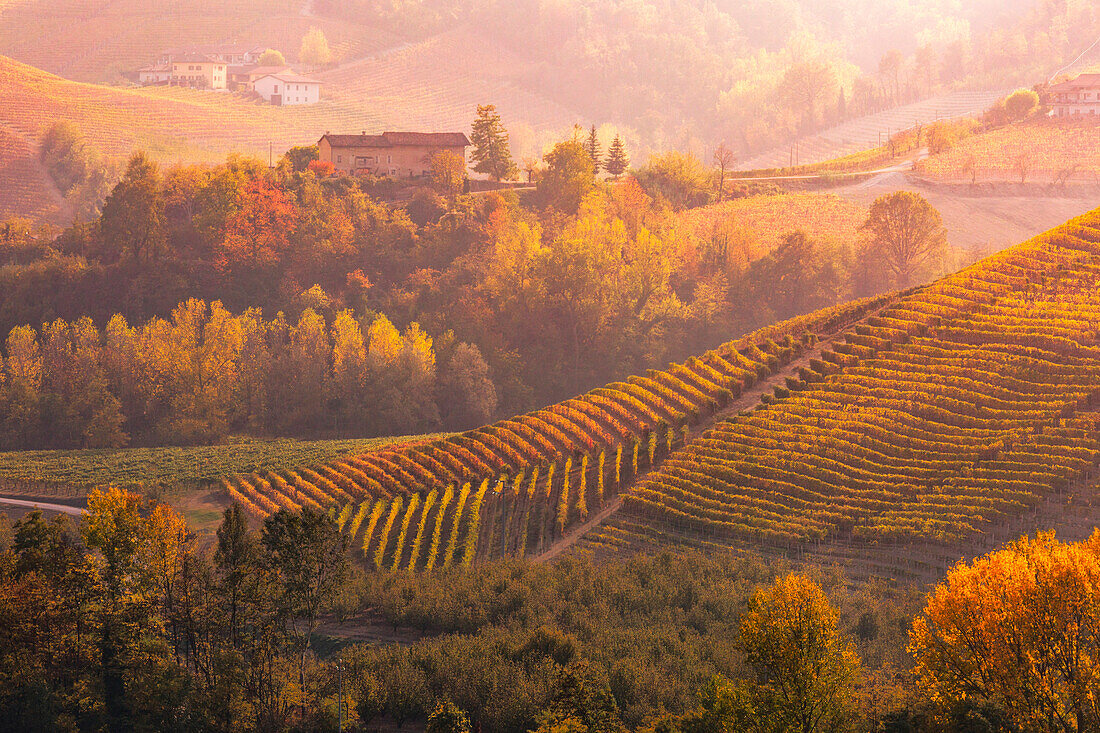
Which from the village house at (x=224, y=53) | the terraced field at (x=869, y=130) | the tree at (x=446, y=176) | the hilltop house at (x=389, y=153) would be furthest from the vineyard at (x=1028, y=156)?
the village house at (x=224, y=53)

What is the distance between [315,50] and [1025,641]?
17643 centimetres

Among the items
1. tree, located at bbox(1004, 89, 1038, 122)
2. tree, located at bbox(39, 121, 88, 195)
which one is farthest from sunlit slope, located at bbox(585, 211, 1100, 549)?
tree, located at bbox(39, 121, 88, 195)

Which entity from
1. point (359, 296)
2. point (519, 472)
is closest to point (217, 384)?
point (359, 296)

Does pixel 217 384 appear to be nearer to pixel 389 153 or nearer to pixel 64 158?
Answer: pixel 389 153

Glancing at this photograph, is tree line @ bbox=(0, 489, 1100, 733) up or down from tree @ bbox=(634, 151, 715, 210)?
down

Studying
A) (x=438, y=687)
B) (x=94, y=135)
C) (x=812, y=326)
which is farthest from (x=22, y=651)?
(x=94, y=135)

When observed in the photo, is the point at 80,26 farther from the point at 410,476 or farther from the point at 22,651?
the point at 22,651

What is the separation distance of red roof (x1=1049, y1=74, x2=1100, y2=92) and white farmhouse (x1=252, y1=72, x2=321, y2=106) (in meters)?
107

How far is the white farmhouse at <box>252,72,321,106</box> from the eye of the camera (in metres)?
152

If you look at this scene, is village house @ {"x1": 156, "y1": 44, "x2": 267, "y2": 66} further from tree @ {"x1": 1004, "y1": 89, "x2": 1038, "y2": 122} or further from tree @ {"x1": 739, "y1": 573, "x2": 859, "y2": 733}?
tree @ {"x1": 739, "y1": 573, "x2": 859, "y2": 733}

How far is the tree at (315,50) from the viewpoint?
180 m

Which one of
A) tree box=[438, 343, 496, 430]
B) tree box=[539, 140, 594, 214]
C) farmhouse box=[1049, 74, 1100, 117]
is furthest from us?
farmhouse box=[1049, 74, 1100, 117]

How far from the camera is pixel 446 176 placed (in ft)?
330

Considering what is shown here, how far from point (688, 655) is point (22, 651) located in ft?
72.9
